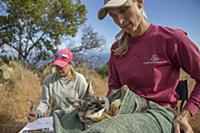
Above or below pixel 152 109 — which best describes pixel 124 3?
above

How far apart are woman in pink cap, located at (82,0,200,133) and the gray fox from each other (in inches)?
2.9

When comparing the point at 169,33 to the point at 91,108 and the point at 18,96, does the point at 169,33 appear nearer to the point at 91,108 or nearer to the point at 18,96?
the point at 91,108

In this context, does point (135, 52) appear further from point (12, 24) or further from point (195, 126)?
point (12, 24)

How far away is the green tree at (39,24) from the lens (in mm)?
7773

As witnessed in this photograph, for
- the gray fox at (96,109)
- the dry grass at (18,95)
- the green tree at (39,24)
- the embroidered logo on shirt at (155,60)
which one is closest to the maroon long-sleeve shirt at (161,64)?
the embroidered logo on shirt at (155,60)

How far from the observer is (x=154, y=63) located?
1.59 metres

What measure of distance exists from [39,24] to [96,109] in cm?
677

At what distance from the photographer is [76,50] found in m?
8.30

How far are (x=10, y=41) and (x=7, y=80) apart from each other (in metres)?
1.94

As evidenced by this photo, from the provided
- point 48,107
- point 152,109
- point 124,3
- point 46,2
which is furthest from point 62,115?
point 46,2

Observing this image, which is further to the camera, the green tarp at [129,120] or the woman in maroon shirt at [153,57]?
the woman in maroon shirt at [153,57]

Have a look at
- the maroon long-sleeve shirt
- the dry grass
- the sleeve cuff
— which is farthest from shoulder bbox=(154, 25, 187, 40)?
the dry grass

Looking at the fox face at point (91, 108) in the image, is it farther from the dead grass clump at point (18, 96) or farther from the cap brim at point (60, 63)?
the dead grass clump at point (18, 96)

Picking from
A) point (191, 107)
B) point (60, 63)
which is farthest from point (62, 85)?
point (191, 107)
